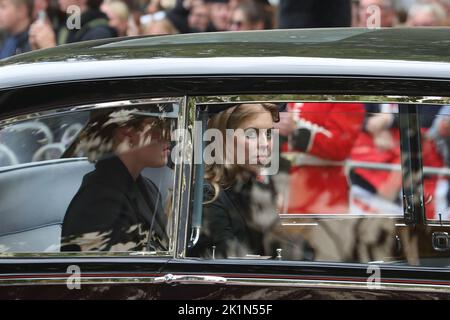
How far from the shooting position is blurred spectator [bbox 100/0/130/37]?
7707mm

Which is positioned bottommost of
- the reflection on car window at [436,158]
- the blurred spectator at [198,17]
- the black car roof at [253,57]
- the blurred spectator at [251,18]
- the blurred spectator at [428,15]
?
the reflection on car window at [436,158]

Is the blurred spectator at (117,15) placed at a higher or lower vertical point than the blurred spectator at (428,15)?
higher

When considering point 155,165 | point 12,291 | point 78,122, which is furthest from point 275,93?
point 12,291

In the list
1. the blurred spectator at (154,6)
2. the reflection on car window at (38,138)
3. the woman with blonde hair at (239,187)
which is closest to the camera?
the woman with blonde hair at (239,187)

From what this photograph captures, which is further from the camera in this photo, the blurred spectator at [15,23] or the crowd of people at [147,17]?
the blurred spectator at [15,23]

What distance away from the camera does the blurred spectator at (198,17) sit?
801 centimetres

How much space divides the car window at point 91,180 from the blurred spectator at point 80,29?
4342 millimetres

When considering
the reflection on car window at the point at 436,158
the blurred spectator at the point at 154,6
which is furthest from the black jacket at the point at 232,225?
the blurred spectator at the point at 154,6

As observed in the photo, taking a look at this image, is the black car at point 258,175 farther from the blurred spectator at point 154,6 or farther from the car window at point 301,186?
the blurred spectator at point 154,6

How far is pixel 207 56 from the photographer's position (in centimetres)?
292

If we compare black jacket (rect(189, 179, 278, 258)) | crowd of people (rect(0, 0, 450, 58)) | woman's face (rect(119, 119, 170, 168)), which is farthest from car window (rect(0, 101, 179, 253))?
Answer: crowd of people (rect(0, 0, 450, 58))

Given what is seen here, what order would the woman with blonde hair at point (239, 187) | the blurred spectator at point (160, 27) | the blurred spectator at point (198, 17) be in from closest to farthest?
the woman with blonde hair at point (239, 187)
the blurred spectator at point (160, 27)
the blurred spectator at point (198, 17)

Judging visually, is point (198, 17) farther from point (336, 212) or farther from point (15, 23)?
point (336, 212)

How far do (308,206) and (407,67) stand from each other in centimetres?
60
